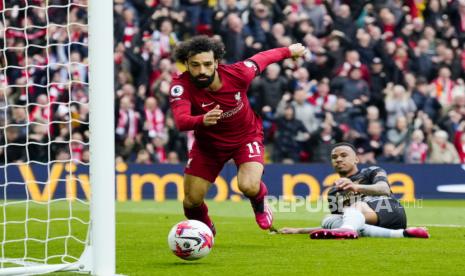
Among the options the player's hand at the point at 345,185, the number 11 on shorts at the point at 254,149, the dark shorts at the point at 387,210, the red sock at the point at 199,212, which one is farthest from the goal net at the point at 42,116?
the dark shorts at the point at 387,210

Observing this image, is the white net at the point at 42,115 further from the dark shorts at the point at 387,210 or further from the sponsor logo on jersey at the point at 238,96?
the dark shorts at the point at 387,210

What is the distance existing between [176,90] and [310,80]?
35.2ft

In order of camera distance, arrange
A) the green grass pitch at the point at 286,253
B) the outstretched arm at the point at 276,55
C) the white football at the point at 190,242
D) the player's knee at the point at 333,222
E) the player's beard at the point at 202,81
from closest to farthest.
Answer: the green grass pitch at the point at 286,253
the white football at the point at 190,242
the player's beard at the point at 202,81
the outstretched arm at the point at 276,55
the player's knee at the point at 333,222

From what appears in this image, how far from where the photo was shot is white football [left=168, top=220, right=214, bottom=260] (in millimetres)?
8898

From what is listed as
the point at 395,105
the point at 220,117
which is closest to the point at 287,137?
the point at 395,105

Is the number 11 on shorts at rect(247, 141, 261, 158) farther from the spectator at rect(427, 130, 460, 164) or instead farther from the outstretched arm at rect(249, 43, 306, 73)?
the spectator at rect(427, 130, 460, 164)

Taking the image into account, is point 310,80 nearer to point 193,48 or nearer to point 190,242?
point 193,48

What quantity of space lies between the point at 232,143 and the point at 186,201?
78 centimetres

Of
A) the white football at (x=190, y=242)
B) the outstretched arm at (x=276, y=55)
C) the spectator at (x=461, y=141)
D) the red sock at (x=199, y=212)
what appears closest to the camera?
the white football at (x=190, y=242)

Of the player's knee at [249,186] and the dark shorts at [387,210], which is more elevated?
the player's knee at [249,186]

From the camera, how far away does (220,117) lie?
1037 cm

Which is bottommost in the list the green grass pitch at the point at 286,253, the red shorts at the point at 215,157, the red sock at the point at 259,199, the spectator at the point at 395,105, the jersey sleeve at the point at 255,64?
the green grass pitch at the point at 286,253

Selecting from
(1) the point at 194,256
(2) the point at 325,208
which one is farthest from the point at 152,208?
(1) the point at 194,256

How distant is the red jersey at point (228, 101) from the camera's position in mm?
10312
